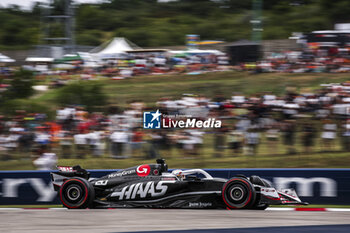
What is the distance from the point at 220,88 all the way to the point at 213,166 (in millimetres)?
3044

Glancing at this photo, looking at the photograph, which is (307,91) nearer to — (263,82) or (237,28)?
(263,82)

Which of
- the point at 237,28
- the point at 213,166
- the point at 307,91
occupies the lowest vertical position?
the point at 213,166

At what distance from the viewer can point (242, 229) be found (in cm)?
673

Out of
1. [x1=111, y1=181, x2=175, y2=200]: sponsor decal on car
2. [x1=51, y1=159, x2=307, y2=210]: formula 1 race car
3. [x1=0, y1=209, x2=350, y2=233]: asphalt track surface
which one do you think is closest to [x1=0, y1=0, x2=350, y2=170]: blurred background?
[x1=51, y1=159, x2=307, y2=210]: formula 1 race car

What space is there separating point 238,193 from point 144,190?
1.58m

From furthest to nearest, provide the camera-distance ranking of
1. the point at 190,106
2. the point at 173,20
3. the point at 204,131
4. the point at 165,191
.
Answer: the point at 173,20 < the point at 190,106 < the point at 204,131 < the point at 165,191

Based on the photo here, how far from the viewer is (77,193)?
9.30 metres

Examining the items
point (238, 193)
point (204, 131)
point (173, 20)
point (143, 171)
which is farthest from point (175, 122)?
point (173, 20)

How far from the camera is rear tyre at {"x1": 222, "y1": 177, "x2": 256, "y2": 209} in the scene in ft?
28.1

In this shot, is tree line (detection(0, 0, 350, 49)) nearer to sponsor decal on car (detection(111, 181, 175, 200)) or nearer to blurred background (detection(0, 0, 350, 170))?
blurred background (detection(0, 0, 350, 170))

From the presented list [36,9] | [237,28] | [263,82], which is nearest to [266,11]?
[237,28]

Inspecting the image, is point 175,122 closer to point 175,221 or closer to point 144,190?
point 144,190

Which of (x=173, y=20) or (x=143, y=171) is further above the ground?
(x=173, y=20)

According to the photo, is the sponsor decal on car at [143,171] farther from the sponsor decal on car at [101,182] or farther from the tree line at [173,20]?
the tree line at [173,20]
